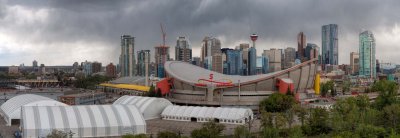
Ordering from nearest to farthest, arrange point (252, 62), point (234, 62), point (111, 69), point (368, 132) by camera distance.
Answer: point (368, 132) < point (234, 62) < point (252, 62) < point (111, 69)

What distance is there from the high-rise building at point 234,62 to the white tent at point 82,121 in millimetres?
111701

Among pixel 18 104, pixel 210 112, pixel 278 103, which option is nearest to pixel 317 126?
pixel 210 112

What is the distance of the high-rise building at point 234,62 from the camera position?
144 metres

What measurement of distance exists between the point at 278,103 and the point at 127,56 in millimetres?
118408

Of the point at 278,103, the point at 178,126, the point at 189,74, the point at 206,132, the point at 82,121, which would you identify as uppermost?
the point at 189,74

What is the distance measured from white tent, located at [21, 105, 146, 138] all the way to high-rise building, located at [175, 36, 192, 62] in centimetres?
12281

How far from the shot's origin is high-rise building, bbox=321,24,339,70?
623 ft

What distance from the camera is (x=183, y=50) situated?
517ft

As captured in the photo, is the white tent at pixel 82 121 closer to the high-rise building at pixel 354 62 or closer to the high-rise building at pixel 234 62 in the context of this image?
the high-rise building at pixel 234 62

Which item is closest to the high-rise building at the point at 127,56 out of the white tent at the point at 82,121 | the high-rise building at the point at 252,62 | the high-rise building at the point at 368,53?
the high-rise building at the point at 252,62

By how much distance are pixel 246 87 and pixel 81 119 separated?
24.4 metres

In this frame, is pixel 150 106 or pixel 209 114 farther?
pixel 150 106

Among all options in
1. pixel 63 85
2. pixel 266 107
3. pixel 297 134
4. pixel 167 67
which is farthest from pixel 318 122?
pixel 63 85

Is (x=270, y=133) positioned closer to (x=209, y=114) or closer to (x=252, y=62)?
(x=209, y=114)
